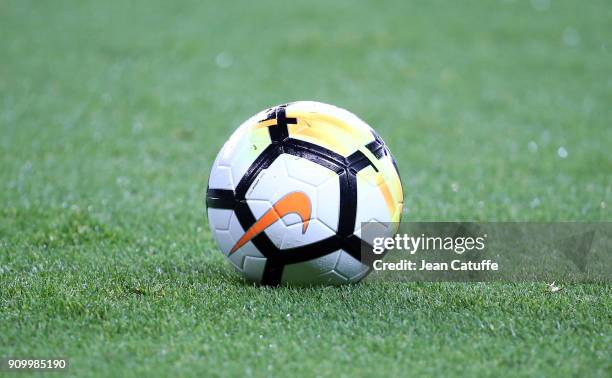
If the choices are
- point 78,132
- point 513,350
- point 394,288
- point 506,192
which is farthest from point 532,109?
point 513,350

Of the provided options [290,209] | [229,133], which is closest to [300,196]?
[290,209]

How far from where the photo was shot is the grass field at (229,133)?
378 cm

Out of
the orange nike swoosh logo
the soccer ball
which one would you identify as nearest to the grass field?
the soccer ball

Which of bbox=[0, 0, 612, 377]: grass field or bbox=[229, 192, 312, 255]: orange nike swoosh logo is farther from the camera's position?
bbox=[229, 192, 312, 255]: orange nike swoosh logo

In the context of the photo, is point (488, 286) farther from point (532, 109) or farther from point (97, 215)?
point (532, 109)

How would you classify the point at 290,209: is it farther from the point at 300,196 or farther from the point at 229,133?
the point at 229,133

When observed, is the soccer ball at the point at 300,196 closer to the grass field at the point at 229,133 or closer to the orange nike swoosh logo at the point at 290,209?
the orange nike swoosh logo at the point at 290,209

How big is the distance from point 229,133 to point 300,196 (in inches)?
201

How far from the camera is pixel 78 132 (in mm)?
9109

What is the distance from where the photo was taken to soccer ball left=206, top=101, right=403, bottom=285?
4.27m

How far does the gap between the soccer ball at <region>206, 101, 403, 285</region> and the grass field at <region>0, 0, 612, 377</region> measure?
0.20 m

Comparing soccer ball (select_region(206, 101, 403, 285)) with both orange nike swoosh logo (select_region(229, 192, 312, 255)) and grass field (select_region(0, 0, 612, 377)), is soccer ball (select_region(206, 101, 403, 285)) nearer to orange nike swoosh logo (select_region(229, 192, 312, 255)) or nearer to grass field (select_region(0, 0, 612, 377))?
orange nike swoosh logo (select_region(229, 192, 312, 255))

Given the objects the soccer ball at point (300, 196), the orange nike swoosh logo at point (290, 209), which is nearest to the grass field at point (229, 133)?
the soccer ball at point (300, 196)

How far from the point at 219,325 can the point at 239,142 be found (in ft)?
3.51
